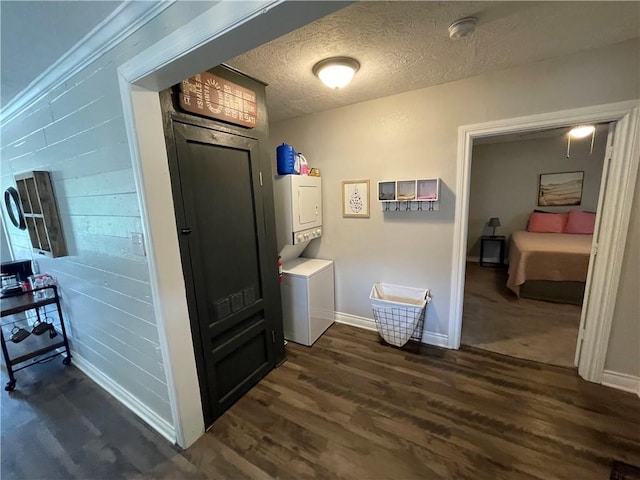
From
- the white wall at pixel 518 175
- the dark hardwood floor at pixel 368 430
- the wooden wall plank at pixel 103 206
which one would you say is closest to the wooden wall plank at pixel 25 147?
the wooden wall plank at pixel 103 206

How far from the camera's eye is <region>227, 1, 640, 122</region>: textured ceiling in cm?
128

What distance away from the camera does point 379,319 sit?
96.8 inches

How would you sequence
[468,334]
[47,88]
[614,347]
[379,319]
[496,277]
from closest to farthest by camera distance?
[47,88], [614,347], [379,319], [468,334], [496,277]

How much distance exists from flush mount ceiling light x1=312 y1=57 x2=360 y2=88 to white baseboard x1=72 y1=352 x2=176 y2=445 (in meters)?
2.46

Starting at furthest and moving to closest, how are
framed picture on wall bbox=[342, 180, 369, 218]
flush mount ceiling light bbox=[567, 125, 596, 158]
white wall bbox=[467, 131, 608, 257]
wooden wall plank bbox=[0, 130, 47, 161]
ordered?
1. white wall bbox=[467, 131, 608, 257]
2. flush mount ceiling light bbox=[567, 125, 596, 158]
3. framed picture on wall bbox=[342, 180, 369, 218]
4. wooden wall plank bbox=[0, 130, 47, 161]

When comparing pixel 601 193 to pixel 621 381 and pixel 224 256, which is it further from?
pixel 224 256

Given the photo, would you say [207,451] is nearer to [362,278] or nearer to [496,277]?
[362,278]

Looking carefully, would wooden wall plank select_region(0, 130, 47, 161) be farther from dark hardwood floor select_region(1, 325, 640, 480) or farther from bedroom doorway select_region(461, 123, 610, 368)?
bedroom doorway select_region(461, 123, 610, 368)

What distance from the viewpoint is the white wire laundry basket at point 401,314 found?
7.64 ft

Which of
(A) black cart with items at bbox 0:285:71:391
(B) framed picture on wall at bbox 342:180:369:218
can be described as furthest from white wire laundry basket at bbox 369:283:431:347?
(A) black cart with items at bbox 0:285:71:391

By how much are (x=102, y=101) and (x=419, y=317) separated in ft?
8.79

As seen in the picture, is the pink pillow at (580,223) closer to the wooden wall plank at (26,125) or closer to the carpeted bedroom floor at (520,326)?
the carpeted bedroom floor at (520,326)

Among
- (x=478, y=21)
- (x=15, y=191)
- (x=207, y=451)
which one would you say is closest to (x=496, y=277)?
(x=478, y=21)

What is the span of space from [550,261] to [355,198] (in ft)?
8.96
